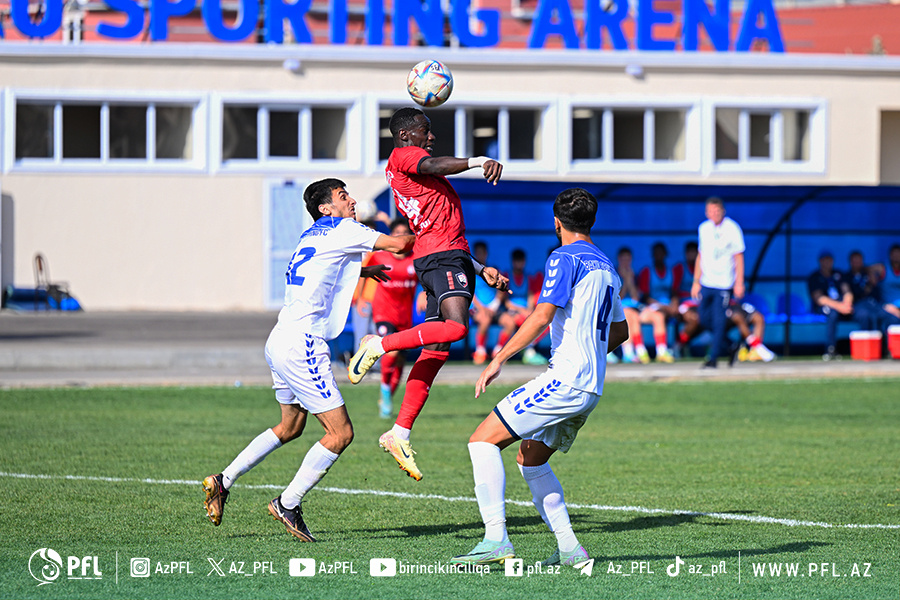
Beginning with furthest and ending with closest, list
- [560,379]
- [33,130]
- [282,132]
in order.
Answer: [282,132] < [33,130] < [560,379]

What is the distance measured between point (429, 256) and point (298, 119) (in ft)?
86.2

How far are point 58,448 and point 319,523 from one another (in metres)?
4.16

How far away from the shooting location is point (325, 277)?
7.18 m

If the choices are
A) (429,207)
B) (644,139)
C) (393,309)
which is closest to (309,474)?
(429,207)

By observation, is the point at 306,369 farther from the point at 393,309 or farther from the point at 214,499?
the point at 393,309

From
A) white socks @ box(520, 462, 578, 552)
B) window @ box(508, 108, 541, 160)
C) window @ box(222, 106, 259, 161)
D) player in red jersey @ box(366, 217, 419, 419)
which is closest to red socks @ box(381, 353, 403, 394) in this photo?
player in red jersey @ box(366, 217, 419, 419)

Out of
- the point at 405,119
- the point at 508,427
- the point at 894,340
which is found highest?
the point at 405,119

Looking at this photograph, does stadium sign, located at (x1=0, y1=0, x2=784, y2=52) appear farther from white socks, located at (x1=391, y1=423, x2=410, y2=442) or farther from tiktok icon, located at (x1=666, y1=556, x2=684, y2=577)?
tiktok icon, located at (x1=666, y1=556, x2=684, y2=577)

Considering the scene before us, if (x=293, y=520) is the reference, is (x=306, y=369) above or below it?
above

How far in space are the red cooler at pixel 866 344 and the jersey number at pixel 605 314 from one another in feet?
49.8

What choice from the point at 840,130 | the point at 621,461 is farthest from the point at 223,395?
the point at 840,130

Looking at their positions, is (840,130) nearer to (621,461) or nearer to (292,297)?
(621,461)

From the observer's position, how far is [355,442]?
1170cm

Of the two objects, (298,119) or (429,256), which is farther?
(298,119)
